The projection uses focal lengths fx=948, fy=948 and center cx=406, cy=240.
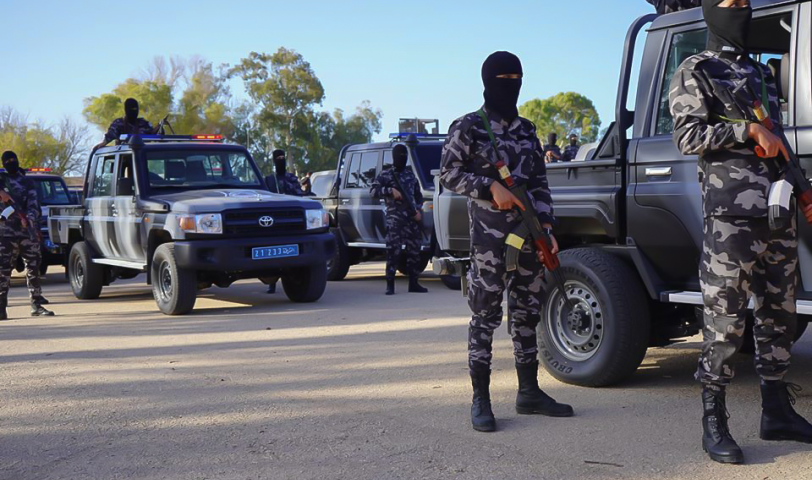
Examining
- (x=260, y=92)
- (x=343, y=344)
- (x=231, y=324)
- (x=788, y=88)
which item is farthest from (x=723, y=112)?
(x=260, y=92)

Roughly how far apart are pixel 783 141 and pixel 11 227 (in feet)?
28.4

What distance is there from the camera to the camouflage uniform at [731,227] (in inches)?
159

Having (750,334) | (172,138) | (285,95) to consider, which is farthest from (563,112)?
(750,334)

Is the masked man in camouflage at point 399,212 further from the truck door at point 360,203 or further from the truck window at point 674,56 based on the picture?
the truck window at point 674,56

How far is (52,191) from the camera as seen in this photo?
17453 millimetres

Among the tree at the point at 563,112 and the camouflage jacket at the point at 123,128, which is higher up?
the tree at the point at 563,112

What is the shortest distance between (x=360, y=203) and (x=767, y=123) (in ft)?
32.1

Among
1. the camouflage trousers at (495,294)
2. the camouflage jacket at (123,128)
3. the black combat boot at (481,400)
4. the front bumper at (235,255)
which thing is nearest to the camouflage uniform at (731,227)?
the camouflage trousers at (495,294)

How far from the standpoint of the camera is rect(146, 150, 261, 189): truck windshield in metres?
11.2

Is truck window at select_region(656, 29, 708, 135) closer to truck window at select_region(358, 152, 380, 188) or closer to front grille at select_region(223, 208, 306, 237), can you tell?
front grille at select_region(223, 208, 306, 237)

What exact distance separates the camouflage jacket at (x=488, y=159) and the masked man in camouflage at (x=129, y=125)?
849 centimetres

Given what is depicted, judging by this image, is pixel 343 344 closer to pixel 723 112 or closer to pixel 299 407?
pixel 299 407

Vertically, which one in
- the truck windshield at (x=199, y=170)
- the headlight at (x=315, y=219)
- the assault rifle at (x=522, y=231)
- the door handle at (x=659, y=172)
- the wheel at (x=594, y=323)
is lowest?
the wheel at (x=594, y=323)

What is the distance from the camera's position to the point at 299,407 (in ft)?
17.9
